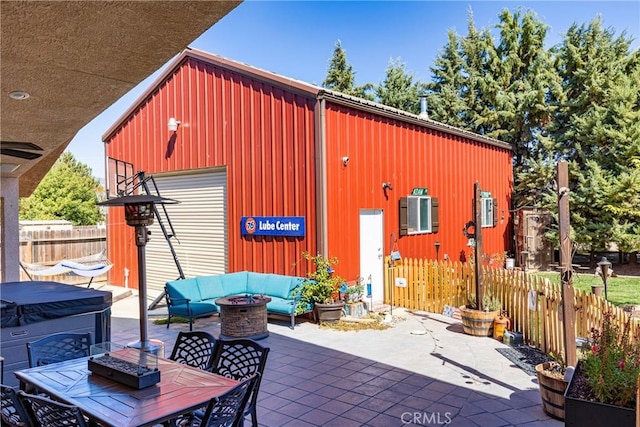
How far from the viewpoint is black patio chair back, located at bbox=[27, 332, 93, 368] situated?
373 cm

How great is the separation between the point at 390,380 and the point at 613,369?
2373 millimetres

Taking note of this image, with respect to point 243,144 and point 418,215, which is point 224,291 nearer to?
point 243,144

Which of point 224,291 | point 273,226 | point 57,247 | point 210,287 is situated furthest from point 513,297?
point 57,247

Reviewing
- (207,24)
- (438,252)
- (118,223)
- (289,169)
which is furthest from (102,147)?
(207,24)

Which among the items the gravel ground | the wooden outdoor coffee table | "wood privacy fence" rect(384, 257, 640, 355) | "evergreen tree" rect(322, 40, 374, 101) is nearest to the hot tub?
the wooden outdoor coffee table

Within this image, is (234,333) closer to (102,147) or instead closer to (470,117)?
(102,147)

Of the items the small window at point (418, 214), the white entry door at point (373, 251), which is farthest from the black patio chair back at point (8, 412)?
the small window at point (418, 214)

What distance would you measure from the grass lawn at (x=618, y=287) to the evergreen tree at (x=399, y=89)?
13035 mm

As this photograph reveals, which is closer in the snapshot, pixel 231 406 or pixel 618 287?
pixel 231 406

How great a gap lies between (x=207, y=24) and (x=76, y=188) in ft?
94.0

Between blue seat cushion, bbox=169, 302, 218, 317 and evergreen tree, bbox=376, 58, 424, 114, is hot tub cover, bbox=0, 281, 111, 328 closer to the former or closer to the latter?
blue seat cushion, bbox=169, 302, 218, 317

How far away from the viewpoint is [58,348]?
3.92 meters

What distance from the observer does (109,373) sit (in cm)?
310

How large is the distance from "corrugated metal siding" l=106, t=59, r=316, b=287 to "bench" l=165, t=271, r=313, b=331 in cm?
36
